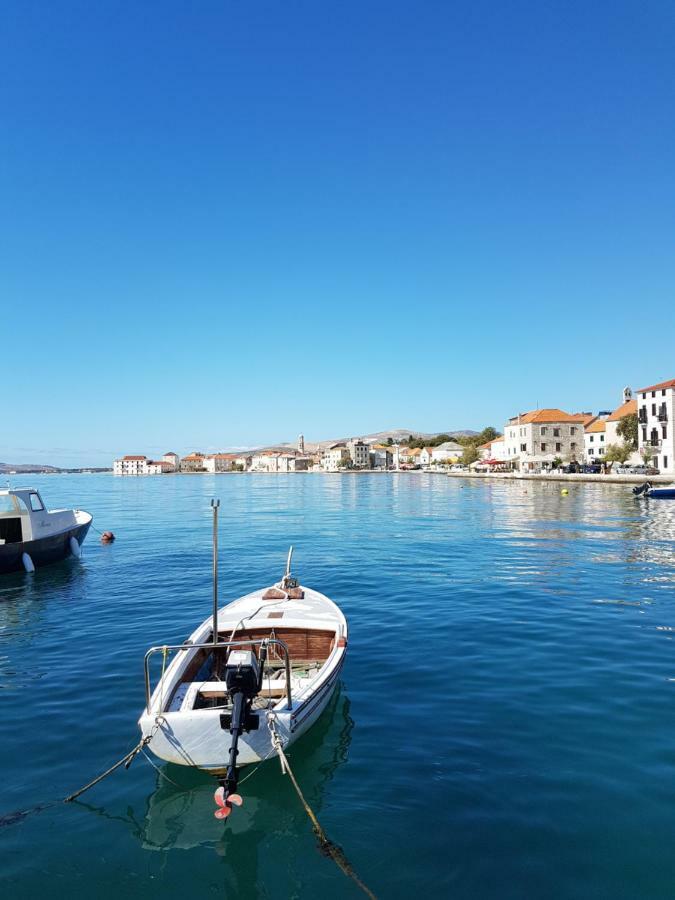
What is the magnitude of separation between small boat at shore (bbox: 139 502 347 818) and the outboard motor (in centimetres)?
1

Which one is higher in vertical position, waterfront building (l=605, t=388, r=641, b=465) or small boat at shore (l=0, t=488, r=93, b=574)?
waterfront building (l=605, t=388, r=641, b=465)

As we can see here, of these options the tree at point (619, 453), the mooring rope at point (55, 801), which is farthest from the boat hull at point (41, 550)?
the tree at point (619, 453)

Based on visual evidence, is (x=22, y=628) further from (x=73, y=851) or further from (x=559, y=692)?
(x=559, y=692)

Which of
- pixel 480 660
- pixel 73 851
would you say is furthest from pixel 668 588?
pixel 73 851

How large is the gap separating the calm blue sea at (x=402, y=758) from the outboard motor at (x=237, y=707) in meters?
0.73

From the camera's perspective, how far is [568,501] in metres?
58.7

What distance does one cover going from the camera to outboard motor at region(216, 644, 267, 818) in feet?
22.5

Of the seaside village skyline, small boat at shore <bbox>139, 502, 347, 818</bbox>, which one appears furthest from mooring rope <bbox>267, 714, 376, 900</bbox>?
the seaside village skyline

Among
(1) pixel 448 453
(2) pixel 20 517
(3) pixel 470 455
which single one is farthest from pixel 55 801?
(1) pixel 448 453

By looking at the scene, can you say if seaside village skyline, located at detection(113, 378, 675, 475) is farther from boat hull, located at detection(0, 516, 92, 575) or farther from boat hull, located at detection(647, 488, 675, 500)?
boat hull, located at detection(0, 516, 92, 575)

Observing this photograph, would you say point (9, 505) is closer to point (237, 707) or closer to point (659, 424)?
point (237, 707)

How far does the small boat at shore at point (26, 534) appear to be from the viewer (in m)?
26.7

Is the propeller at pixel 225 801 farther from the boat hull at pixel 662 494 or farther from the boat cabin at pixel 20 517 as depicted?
the boat hull at pixel 662 494

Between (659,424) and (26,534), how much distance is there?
82.3m
